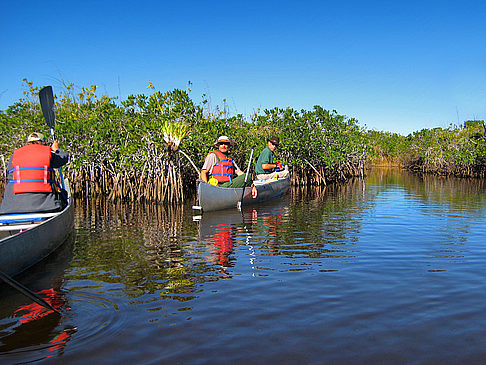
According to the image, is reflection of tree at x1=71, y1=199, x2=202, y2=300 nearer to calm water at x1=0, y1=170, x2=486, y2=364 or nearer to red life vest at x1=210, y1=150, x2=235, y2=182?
calm water at x1=0, y1=170, x2=486, y2=364

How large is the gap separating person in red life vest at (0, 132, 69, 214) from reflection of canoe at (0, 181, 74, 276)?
0.45 ft

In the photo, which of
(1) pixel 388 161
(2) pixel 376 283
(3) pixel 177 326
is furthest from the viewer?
(1) pixel 388 161

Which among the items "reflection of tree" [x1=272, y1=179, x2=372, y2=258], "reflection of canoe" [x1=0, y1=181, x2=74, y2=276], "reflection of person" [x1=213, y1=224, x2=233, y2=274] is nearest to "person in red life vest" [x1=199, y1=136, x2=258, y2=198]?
"reflection of tree" [x1=272, y1=179, x2=372, y2=258]

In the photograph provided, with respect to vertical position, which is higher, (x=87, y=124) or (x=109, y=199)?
(x=87, y=124)

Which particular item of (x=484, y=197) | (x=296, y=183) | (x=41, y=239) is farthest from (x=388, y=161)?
(x=41, y=239)

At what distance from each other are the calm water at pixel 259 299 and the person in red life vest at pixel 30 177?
0.81 metres

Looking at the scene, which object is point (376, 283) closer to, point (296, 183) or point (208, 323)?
point (208, 323)

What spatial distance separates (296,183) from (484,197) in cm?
786

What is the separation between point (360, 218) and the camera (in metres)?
8.34

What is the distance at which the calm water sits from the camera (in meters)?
2.69

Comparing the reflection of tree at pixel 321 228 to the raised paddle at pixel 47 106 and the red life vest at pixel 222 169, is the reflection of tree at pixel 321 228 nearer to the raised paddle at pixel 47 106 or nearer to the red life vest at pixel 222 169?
the red life vest at pixel 222 169

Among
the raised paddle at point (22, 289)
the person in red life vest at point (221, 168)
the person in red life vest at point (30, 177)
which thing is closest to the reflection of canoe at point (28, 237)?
the person in red life vest at point (30, 177)

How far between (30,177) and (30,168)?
12 centimetres

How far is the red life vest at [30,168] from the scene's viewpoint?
5.14 meters
